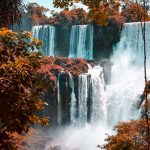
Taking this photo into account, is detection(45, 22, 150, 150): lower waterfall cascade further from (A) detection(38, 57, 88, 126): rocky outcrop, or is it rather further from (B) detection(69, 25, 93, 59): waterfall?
(B) detection(69, 25, 93, 59): waterfall

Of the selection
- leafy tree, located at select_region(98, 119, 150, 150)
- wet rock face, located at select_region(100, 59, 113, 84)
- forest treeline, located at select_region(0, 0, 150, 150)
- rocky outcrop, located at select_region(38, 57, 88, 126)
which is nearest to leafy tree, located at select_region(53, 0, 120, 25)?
forest treeline, located at select_region(0, 0, 150, 150)

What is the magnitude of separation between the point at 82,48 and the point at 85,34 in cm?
179

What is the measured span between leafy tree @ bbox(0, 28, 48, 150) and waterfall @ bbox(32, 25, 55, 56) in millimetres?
46622

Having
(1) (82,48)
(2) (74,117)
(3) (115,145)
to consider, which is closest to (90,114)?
(2) (74,117)

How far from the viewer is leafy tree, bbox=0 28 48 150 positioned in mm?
4723

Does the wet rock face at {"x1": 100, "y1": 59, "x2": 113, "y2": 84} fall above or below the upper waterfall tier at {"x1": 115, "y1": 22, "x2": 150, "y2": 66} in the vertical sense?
below

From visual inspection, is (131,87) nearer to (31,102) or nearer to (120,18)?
(120,18)

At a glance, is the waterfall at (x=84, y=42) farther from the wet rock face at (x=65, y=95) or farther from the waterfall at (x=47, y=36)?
the wet rock face at (x=65, y=95)

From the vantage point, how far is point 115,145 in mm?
14695

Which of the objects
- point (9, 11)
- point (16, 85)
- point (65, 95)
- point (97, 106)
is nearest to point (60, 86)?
point (65, 95)

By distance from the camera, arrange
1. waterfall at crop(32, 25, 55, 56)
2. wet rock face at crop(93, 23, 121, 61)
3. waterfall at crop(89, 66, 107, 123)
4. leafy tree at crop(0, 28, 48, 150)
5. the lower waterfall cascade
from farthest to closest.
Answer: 1. waterfall at crop(32, 25, 55, 56)
2. wet rock face at crop(93, 23, 121, 61)
3. waterfall at crop(89, 66, 107, 123)
4. the lower waterfall cascade
5. leafy tree at crop(0, 28, 48, 150)

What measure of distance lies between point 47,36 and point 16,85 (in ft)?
157

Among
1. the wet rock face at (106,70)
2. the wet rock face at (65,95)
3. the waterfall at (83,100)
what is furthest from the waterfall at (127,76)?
the wet rock face at (65,95)

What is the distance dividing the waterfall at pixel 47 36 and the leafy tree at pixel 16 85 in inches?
1836
